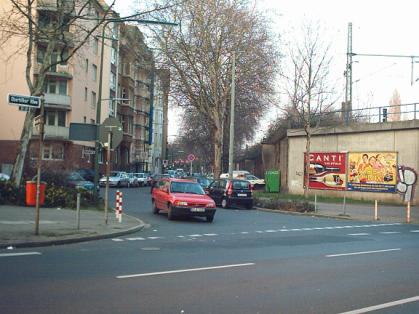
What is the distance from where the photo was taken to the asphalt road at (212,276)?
6.89m

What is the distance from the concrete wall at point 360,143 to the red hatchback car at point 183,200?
15.9 m

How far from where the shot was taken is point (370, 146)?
113ft

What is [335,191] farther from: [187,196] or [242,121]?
[242,121]

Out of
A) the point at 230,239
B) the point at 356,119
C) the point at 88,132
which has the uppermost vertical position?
the point at 356,119

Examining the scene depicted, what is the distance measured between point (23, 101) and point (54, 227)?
3.80m

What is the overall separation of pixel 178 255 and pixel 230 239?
3.86 metres

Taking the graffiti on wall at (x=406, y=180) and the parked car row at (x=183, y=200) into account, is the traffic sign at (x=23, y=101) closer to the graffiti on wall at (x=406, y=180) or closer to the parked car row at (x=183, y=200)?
the parked car row at (x=183, y=200)

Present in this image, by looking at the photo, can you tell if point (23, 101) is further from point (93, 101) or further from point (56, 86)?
point (93, 101)

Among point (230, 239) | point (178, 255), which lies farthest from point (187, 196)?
point (178, 255)

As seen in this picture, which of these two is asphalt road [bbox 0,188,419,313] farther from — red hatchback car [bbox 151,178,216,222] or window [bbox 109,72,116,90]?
window [bbox 109,72,116,90]

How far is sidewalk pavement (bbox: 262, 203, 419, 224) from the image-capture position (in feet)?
81.8

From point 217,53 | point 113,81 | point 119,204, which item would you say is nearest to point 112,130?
point 119,204

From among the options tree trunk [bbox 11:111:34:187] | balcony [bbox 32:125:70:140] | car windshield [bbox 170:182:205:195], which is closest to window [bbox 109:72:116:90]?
balcony [bbox 32:125:70:140]

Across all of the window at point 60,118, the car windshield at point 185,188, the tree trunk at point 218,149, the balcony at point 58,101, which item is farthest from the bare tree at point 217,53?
the car windshield at point 185,188
